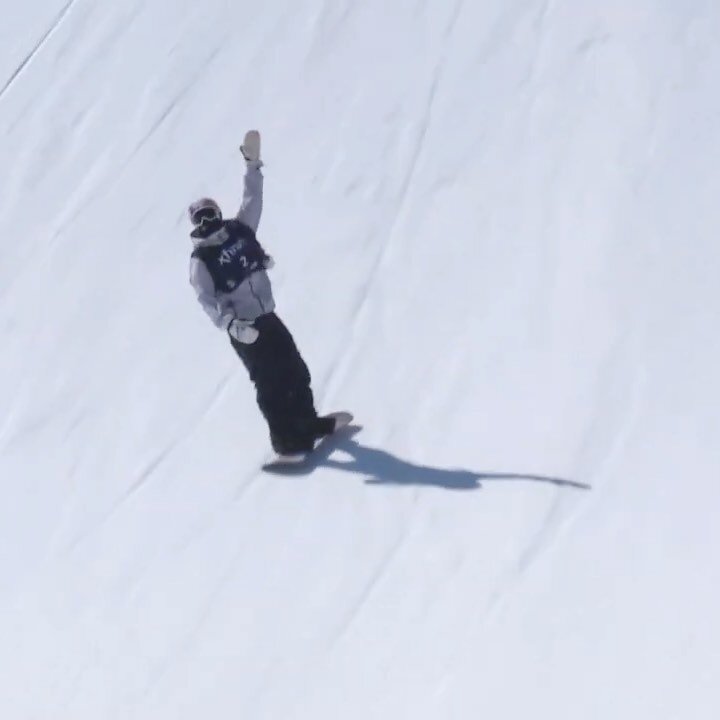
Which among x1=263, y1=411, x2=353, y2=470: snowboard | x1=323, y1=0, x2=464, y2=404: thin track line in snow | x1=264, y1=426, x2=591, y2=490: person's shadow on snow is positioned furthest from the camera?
x1=323, y1=0, x2=464, y2=404: thin track line in snow

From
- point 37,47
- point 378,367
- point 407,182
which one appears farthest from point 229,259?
point 37,47

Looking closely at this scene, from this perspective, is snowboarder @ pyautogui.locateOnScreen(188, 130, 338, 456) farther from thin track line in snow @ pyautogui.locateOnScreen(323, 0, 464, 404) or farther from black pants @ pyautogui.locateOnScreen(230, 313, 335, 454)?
thin track line in snow @ pyautogui.locateOnScreen(323, 0, 464, 404)

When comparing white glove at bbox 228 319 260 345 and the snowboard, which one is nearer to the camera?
white glove at bbox 228 319 260 345

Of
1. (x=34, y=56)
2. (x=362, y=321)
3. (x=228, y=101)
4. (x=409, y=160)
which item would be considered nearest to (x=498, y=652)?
(x=362, y=321)

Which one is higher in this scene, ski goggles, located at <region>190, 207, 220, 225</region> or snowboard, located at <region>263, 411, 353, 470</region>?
ski goggles, located at <region>190, 207, 220, 225</region>

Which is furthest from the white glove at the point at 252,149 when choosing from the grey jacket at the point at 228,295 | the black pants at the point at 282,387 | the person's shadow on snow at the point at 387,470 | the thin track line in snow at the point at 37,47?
the thin track line in snow at the point at 37,47

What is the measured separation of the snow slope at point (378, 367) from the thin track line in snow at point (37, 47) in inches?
1.6

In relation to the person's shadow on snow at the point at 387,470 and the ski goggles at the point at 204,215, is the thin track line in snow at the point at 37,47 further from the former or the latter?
the person's shadow on snow at the point at 387,470

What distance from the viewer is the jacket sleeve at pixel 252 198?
24.3 feet

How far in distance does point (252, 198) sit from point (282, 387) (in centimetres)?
87

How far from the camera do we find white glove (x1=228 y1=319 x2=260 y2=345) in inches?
283

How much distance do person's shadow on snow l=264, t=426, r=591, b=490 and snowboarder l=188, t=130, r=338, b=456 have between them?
3.8 inches

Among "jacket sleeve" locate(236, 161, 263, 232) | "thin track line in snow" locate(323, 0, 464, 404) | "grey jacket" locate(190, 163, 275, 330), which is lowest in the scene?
"grey jacket" locate(190, 163, 275, 330)

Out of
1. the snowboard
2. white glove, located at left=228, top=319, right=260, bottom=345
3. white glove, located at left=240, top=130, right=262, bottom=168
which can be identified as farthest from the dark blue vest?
the snowboard
